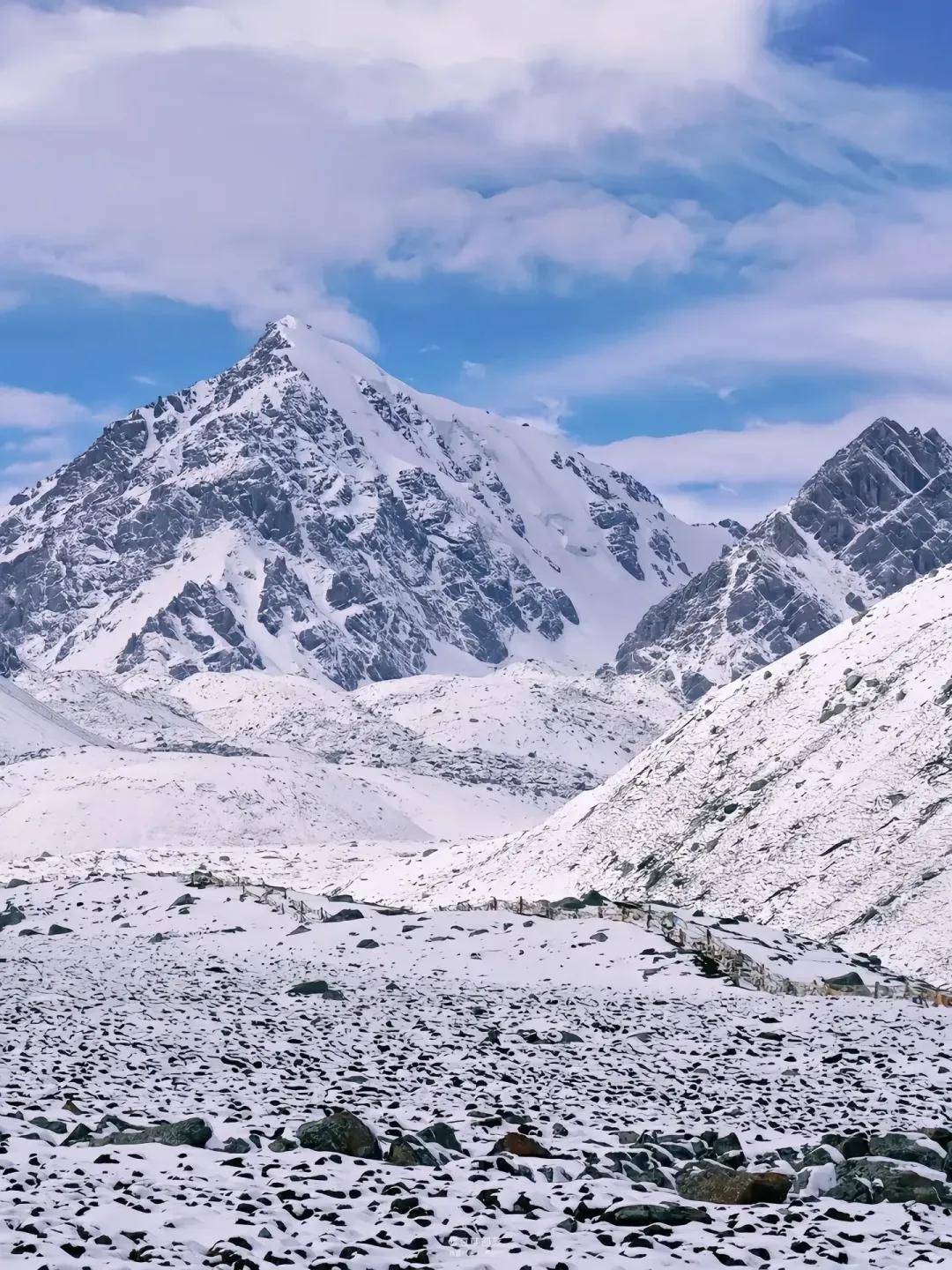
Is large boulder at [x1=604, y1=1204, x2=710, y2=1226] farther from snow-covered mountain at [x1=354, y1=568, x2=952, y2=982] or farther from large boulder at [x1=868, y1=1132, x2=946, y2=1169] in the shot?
snow-covered mountain at [x1=354, y1=568, x2=952, y2=982]

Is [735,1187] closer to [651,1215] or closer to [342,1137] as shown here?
[651,1215]

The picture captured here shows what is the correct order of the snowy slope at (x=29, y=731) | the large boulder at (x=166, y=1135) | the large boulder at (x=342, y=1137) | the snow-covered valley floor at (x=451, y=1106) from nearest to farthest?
the snow-covered valley floor at (x=451, y=1106) < the large boulder at (x=166, y=1135) < the large boulder at (x=342, y=1137) < the snowy slope at (x=29, y=731)

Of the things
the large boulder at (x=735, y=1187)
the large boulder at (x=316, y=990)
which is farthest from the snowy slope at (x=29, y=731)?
the large boulder at (x=735, y=1187)

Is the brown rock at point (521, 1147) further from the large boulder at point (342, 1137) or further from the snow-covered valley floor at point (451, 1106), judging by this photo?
the large boulder at point (342, 1137)

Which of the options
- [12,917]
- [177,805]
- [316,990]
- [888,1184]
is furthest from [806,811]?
[177,805]

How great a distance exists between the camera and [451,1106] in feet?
54.5

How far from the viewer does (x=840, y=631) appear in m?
74.5

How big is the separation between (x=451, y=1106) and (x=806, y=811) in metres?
44.2

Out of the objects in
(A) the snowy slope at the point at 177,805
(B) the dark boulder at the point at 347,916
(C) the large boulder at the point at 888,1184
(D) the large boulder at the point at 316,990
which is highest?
(C) the large boulder at the point at 888,1184

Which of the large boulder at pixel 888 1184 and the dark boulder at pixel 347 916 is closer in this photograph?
the large boulder at pixel 888 1184

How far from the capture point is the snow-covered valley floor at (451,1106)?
1068cm

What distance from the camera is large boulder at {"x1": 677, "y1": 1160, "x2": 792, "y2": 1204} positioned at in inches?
486

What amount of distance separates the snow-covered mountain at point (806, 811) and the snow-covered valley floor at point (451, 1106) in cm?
1927

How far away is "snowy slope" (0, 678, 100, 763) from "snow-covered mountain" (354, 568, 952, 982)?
3835 inches
